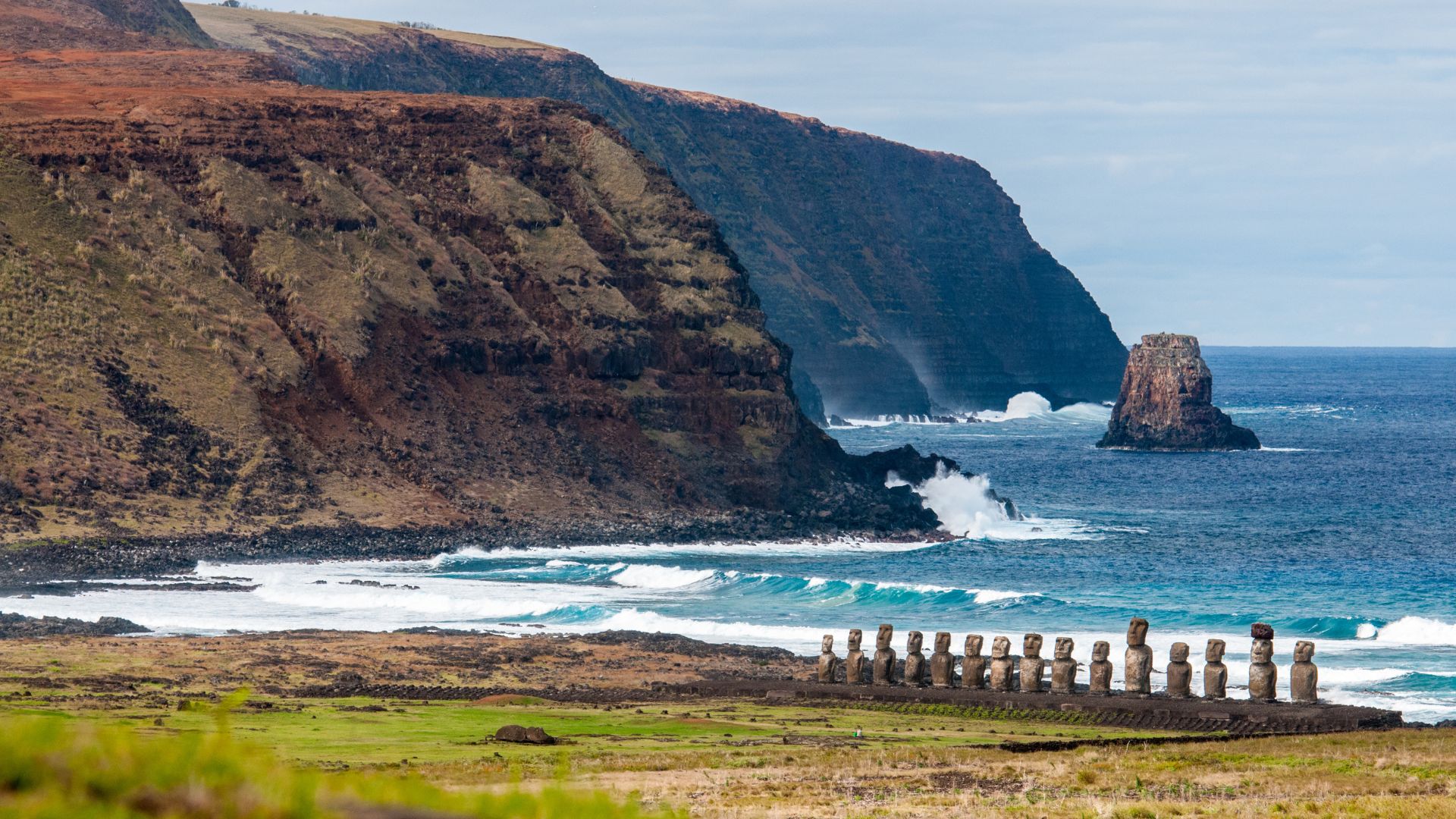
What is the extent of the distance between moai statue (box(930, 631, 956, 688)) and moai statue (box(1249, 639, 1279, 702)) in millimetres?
6532

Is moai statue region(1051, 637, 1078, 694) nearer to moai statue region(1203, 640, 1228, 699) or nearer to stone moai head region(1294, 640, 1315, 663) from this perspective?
moai statue region(1203, 640, 1228, 699)

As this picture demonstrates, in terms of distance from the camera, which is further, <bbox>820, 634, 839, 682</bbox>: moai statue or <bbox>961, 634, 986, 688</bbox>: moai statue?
<bbox>820, 634, 839, 682</bbox>: moai statue

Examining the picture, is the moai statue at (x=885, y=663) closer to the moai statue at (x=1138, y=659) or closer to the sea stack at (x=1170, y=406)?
the moai statue at (x=1138, y=659)

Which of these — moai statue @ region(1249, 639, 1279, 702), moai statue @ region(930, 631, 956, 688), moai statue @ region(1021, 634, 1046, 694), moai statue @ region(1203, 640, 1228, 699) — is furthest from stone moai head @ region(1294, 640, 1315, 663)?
moai statue @ region(930, 631, 956, 688)

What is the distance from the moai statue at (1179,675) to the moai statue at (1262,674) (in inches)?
50.7

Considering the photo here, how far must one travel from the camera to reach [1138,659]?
3772 centimetres

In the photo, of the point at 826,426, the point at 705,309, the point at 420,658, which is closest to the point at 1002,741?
the point at 420,658

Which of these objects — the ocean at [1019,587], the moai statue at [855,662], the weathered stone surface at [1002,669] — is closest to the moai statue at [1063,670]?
the weathered stone surface at [1002,669]

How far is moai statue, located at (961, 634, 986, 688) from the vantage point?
39969mm

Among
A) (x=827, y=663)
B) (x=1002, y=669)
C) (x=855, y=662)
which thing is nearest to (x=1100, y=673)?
(x=1002, y=669)

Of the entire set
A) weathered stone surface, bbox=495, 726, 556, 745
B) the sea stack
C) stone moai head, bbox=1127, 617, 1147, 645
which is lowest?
weathered stone surface, bbox=495, 726, 556, 745

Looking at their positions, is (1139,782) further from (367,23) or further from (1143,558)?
(367,23)

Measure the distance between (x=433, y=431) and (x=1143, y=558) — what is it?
1367 inches

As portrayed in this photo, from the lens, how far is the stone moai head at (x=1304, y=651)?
1483 inches
